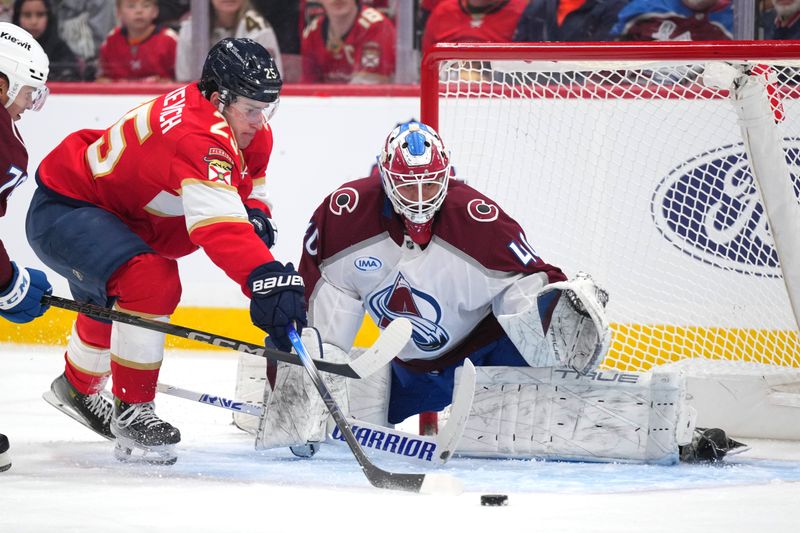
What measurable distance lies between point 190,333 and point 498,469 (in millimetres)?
774

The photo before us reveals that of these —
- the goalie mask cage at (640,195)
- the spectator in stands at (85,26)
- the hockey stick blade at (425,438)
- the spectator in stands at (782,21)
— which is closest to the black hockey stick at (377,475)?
the hockey stick blade at (425,438)

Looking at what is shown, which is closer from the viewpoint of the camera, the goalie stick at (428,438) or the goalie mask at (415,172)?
the goalie stick at (428,438)

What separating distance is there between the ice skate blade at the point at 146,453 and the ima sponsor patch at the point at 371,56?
217 centimetres

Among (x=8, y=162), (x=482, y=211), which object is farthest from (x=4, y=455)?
(x=482, y=211)

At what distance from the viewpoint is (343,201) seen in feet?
10.1

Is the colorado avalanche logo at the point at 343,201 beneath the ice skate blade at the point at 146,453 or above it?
above

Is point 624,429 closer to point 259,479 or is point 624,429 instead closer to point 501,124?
point 259,479

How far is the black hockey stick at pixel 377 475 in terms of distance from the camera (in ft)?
8.12

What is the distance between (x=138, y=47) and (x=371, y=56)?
94cm

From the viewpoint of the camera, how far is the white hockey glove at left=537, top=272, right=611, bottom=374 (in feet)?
9.21

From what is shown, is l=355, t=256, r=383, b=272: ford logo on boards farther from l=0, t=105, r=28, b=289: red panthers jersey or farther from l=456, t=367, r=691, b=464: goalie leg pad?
l=0, t=105, r=28, b=289: red panthers jersey

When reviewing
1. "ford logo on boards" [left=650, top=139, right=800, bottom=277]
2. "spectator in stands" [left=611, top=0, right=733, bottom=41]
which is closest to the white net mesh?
"ford logo on boards" [left=650, top=139, right=800, bottom=277]

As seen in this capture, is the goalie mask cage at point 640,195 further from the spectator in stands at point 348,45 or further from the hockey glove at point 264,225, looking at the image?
the hockey glove at point 264,225

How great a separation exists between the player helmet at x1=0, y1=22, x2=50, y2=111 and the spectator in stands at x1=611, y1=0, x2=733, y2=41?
2.20 m
